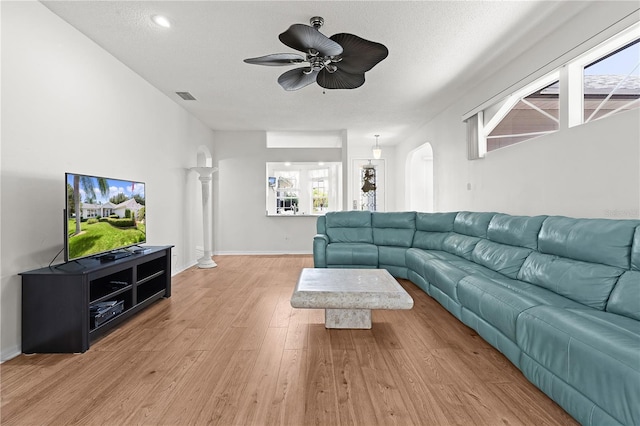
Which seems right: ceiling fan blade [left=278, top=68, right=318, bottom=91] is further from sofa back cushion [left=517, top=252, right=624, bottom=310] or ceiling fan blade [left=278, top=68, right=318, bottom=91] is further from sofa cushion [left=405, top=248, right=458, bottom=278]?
sofa back cushion [left=517, top=252, right=624, bottom=310]

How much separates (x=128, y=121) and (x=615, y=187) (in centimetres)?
479

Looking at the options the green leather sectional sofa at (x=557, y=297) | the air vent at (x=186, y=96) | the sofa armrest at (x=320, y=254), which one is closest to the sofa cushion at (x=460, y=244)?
the green leather sectional sofa at (x=557, y=297)

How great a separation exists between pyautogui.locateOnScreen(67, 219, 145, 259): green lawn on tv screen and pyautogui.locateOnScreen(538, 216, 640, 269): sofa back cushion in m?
3.76

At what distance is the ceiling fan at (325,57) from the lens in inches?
83.8

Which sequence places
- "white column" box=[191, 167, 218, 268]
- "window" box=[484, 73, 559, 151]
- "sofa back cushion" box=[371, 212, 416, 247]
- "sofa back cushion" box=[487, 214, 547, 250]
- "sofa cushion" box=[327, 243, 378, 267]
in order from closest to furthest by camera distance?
"sofa back cushion" box=[487, 214, 547, 250]
"window" box=[484, 73, 559, 151]
"sofa cushion" box=[327, 243, 378, 267]
"sofa back cushion" box=[371, 212, 416, 247]
"white column" box=[191, 167, 218, 268]

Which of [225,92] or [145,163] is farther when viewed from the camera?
[225,92]

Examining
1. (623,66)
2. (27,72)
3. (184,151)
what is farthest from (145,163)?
(623,66)

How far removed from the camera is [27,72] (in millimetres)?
2303

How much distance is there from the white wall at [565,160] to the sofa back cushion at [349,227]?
1.59m

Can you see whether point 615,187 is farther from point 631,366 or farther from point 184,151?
point 184,151

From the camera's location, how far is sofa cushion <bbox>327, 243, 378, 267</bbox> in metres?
4.36

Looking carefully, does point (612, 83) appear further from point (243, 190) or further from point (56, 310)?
point (243, 190)

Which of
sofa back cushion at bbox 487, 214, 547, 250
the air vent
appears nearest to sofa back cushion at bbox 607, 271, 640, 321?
sofa back cushion at bbox 487, 214, 547, 250

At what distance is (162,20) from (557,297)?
3.80 metres
